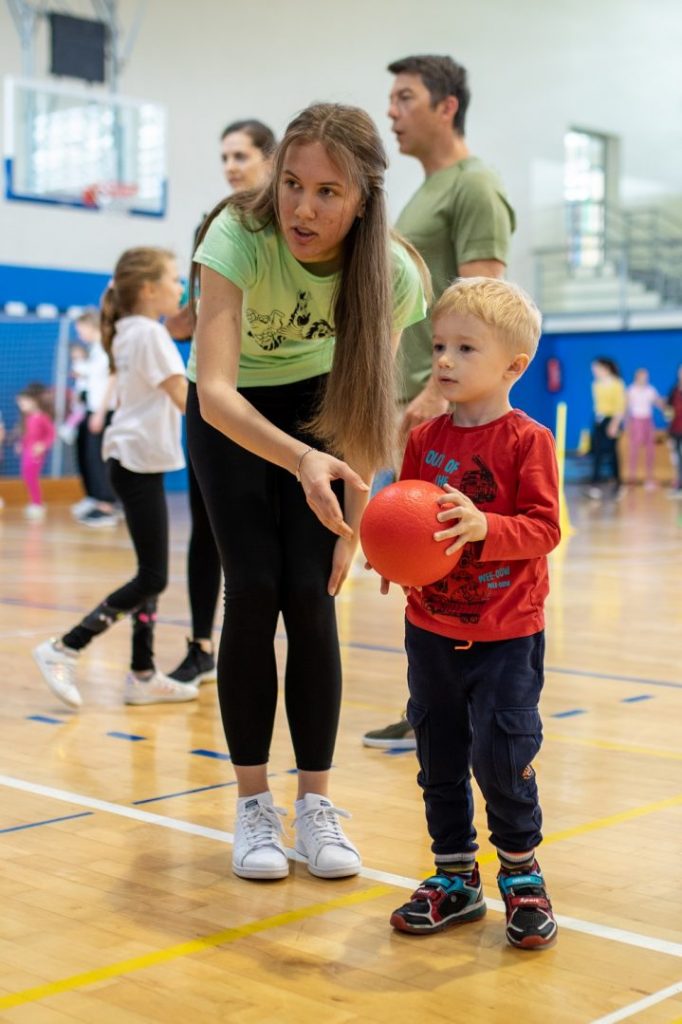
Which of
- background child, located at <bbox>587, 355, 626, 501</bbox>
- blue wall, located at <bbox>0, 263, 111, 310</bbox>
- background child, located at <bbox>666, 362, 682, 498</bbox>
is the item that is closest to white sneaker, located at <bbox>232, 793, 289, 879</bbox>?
blue wall, located at <bbox>0, 263, 111, 310</bbox>

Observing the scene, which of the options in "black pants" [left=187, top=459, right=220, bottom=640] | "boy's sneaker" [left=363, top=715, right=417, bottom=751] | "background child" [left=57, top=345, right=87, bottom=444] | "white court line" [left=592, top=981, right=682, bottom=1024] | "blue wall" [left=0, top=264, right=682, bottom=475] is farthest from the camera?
"blue wall" [left=0, top=264, right=682, bottom=475]

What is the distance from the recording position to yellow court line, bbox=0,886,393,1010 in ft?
6.55

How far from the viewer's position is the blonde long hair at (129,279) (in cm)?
436

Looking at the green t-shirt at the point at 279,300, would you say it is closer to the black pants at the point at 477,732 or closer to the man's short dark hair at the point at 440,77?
the black pants at the point at 477,732

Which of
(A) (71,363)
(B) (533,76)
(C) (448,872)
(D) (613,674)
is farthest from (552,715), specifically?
(B) (533,76)

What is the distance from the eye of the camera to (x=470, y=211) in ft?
11.6

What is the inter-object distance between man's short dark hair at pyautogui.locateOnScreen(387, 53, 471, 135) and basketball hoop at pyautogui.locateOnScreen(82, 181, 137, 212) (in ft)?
30.1

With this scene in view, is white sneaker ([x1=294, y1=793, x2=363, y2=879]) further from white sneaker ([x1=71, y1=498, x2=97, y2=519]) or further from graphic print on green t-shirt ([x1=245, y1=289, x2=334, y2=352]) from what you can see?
white sneaker ([x1=71, y1=498, x2=97, y2=519])

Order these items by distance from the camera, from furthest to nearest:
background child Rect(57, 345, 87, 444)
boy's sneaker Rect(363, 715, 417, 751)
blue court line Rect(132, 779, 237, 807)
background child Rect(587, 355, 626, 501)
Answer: background child Rect(587, 355, 626, 501) → background child Rect(57, 345, 87, 444) → boy's sneaker Rect(363, 715, 417, 751) → blue court line Rect(132, 779, 237, 807)

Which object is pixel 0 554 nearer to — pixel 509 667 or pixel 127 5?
pixel 509 667

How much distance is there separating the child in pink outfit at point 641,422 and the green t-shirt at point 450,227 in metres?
13.4

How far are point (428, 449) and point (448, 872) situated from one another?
0.71 m

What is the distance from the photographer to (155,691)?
4.20 m

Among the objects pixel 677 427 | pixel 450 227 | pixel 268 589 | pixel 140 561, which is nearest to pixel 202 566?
pixel 140 561
